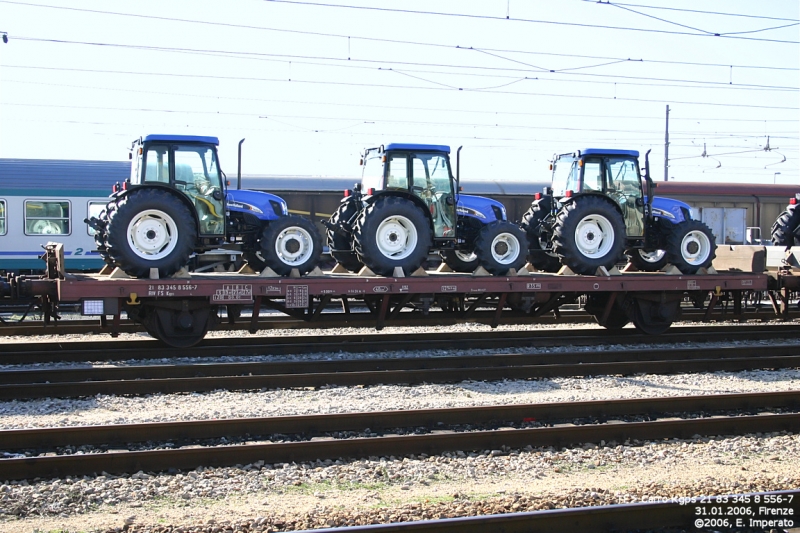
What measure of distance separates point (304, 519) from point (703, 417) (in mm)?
4862

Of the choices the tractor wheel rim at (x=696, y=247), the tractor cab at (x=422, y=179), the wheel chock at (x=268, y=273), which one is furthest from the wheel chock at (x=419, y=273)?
the tractor wheel rim at (x=696, y=247)

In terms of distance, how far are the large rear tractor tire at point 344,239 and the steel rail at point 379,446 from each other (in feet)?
21.9

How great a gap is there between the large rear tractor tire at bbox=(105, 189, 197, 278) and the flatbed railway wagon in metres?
0.31

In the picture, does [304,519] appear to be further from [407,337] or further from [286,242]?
[407,337]

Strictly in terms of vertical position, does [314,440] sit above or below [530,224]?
below

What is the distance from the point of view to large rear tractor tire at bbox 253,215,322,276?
12.1 metres

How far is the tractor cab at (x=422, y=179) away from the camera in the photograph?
42.0 ft

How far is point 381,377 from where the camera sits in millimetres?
9789

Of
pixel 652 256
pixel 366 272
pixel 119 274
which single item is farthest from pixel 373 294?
pixel 652 256

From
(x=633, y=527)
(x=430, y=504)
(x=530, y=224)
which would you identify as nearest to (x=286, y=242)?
(x=530, y=224)

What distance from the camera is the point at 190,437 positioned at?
23.4 ft

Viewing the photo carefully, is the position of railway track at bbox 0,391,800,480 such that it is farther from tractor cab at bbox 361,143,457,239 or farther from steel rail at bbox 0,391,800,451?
tractor cab at bbox 361,143,457,239

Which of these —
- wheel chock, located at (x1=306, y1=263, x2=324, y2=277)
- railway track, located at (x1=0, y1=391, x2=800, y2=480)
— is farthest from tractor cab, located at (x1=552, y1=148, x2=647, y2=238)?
railway track, located at (x1=0, y1=391, x2=800, y2=480)

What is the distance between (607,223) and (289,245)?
18.1ft
